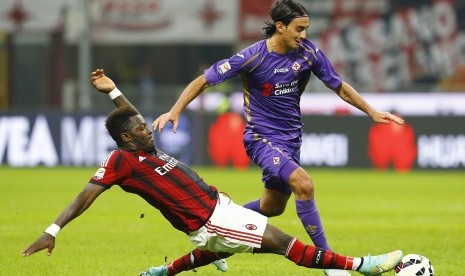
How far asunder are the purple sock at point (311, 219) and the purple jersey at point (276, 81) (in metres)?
0.76

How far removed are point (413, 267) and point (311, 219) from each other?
101 centimetres

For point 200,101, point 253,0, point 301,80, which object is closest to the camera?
point 301,80

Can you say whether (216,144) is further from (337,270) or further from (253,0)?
(337,270)

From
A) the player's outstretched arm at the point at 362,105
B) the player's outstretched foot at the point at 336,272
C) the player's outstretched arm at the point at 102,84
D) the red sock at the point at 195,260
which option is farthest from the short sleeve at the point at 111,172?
the player's outstretched arm at the point at 362,105

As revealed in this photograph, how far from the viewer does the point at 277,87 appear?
941cm

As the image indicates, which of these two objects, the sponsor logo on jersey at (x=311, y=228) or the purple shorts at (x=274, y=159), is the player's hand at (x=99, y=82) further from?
the sponsor logo on jersey at (x=311, y=228)

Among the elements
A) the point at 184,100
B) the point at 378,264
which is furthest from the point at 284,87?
the point at 378,264

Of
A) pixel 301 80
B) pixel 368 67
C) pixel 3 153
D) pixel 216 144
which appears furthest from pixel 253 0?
pixel 301 80

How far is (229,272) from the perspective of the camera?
9.77 meters

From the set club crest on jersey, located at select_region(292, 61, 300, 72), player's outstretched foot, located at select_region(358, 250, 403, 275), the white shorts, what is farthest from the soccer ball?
club crest on jersey, located at select_region(292, 61, 300, 72)

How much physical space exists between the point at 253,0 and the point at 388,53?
4.01m

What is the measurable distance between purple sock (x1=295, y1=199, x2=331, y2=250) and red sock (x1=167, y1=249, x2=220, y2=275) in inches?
29.6

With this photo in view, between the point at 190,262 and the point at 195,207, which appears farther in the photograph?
the point at 190,262

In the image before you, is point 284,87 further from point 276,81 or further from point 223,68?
point 223,68
